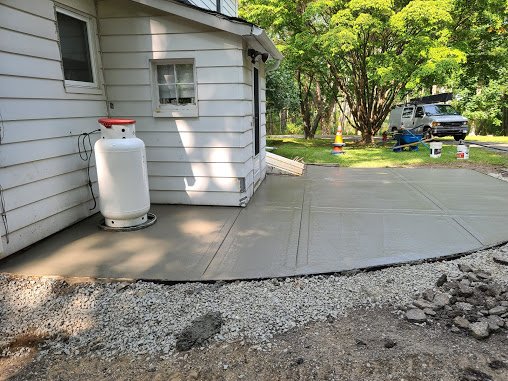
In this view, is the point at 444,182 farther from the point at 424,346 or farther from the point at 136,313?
the point at 136,313

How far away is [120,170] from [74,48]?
1.81 metres

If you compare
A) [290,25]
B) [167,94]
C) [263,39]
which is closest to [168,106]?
[167,94]

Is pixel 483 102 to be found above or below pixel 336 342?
above

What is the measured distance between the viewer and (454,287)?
2896 mm

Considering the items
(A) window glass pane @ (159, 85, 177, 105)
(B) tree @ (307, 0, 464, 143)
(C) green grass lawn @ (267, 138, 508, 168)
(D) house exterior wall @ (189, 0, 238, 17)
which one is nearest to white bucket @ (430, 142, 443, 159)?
(C) green grass lawn @ (267, 138, 508, 168)

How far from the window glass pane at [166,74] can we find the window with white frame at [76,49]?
33.0 inches

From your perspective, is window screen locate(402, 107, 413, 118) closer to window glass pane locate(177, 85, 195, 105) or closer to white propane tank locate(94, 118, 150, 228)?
window glass pane locate(177, 85, 195, 105)

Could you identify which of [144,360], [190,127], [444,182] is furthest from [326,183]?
[144,360]

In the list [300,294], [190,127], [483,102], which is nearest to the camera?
[300,294]

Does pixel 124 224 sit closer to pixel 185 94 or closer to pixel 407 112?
pixel 185 94

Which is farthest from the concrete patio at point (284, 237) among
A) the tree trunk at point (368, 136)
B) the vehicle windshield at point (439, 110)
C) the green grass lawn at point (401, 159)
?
the vehicle windshield at point (439, 110)

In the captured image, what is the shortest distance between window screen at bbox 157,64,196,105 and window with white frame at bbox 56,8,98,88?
869mm

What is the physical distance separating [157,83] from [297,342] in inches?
160

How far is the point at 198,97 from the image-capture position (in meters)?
4.98
